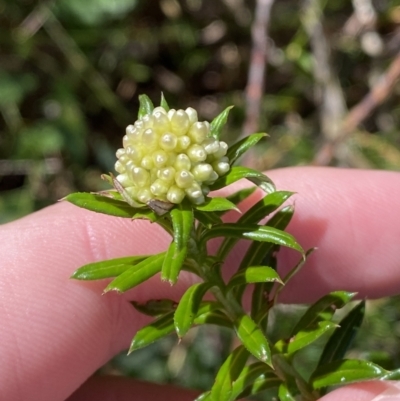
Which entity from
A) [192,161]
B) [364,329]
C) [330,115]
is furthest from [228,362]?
[330,115]

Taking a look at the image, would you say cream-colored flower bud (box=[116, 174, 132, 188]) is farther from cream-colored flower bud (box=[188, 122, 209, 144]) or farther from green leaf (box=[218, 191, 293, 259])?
green leaf (box=[218, 191, 293, 259])

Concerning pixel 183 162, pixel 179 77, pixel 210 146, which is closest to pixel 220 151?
pixel 210 146

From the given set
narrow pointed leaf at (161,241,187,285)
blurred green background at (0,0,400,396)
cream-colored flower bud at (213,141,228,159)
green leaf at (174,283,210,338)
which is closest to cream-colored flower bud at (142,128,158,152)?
cream-colored flower bud at (213,141,228,159)

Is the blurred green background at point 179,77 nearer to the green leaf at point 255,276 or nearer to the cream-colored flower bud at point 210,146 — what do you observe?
the green leaf at point 255,276

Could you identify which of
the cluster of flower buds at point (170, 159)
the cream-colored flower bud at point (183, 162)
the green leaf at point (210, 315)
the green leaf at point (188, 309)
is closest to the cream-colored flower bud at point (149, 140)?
the cluster of flower buds at point (170, 159)

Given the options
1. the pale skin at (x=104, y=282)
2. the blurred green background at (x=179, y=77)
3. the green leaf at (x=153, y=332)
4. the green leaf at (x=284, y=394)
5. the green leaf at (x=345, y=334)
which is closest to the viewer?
the green leaf at (x=153, y=332)

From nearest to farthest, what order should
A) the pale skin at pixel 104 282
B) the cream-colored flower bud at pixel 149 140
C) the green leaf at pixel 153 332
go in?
the cream-colored flower bud at pixel 149 140, the green leaf at pixel 153 332, the pale skin at pixel 104 282

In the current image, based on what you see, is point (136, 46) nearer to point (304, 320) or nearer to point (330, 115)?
point (330, 115)
